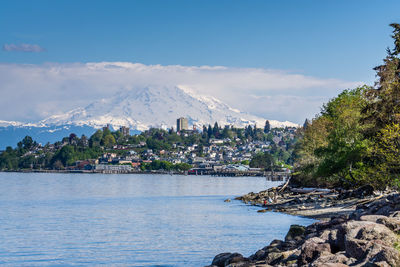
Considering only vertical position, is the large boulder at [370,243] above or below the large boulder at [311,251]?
above

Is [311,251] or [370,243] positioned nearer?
[370,243]

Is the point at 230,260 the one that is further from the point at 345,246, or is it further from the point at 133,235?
the point at 133,235

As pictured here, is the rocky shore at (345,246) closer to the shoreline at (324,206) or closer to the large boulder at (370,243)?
Result: the large boulder at (370,243)

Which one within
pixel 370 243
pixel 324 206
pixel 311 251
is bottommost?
pixel 324 206

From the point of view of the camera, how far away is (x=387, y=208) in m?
28.9

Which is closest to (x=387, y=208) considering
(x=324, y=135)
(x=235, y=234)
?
(x=235, y=234)

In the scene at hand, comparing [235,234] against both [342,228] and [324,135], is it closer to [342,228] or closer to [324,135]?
[342,228]

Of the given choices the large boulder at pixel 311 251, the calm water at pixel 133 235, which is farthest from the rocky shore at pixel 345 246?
the calm water at pixel 133 235

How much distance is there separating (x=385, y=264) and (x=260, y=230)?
97.9 feet

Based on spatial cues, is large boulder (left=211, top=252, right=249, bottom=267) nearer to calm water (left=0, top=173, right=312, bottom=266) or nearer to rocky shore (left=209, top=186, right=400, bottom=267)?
rocky shore (left=209, top=186, right=400, bottom=267)

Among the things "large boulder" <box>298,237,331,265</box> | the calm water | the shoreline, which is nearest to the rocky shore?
"large boulder" <box>298,237,331,265</box>

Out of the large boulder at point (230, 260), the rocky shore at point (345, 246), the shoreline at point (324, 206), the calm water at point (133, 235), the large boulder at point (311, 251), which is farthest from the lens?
the shoreline at point (324, 206)

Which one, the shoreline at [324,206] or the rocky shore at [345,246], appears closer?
the rocky shore at [345,246]

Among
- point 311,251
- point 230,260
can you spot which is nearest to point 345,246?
point 311,251
